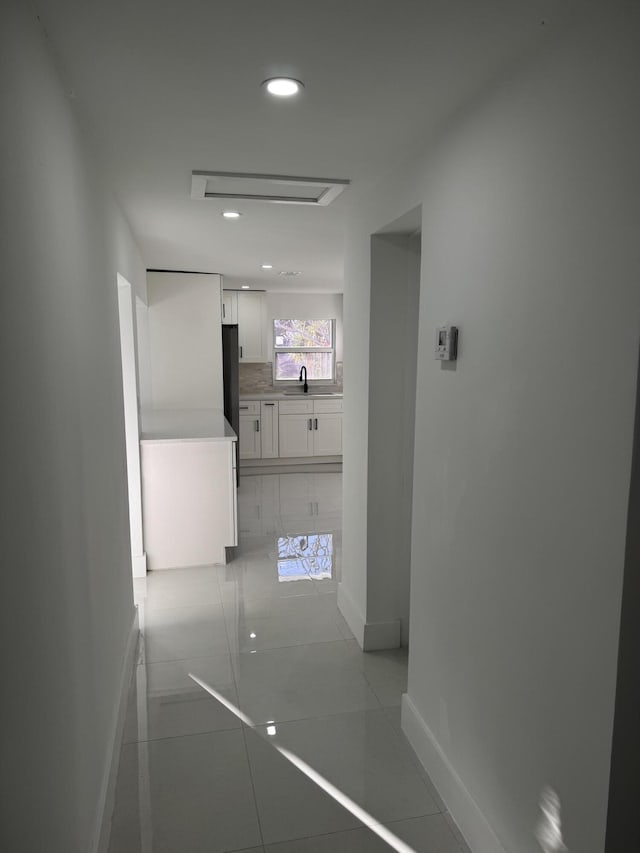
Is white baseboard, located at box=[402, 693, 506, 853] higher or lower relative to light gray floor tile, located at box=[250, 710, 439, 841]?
higher

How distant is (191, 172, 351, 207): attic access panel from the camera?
2623 mm

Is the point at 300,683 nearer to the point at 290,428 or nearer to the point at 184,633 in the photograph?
the point at 184,633

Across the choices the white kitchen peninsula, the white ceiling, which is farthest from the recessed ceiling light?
the white kitchen peninsula

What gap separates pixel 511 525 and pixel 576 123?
1.00m

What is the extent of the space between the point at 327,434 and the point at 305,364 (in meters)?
1.08

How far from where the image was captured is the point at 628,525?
122 centimetres

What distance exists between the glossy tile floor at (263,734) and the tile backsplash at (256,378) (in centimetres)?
435

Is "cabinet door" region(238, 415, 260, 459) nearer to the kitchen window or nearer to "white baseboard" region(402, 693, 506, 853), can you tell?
the kitchen window

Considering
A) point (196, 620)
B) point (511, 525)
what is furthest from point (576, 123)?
point (196, 620)

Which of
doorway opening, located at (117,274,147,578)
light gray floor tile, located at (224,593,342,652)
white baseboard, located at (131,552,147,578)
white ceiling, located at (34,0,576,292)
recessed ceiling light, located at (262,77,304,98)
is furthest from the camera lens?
white baseboard, located at (131,552,147,578)

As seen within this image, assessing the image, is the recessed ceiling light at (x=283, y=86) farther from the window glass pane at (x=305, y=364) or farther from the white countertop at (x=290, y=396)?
the window glass pane at (x=305, y=364)

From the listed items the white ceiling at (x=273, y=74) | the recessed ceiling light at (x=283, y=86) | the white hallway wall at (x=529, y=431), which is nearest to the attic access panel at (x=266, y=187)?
the white ceiling at (x=273, y=74)

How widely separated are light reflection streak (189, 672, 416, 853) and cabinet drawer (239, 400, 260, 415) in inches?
201

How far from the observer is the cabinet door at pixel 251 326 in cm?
775
